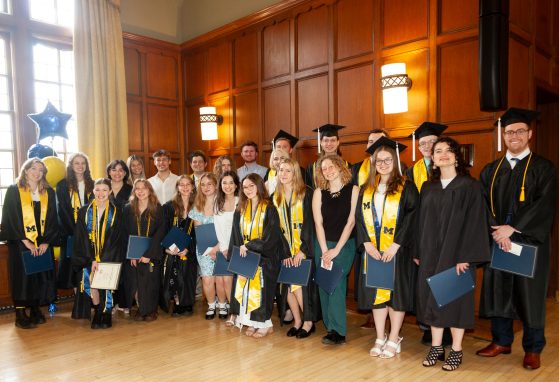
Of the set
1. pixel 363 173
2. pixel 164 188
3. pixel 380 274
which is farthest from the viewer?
pixel 164 188

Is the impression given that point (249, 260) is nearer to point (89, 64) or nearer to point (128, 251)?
point (128, 251)

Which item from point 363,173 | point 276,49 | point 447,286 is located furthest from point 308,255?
point 276,49

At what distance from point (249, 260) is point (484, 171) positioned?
83.5 inches

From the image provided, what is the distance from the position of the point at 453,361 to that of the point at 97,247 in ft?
11.1

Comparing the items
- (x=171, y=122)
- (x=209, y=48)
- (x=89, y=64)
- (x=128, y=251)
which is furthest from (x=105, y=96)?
(x=128, y=251)

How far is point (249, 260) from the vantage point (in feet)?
13.2

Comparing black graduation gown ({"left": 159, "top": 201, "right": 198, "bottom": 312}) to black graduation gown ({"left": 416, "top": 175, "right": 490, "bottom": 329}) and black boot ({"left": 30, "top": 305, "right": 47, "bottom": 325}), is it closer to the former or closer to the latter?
black boot ({"left": 30, "top": 305, "right": 47, "bottom": 325})

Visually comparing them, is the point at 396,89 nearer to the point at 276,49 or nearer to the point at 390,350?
the point at 276,49

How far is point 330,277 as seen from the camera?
3781 mm

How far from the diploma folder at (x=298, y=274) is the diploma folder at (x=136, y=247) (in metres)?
1.53

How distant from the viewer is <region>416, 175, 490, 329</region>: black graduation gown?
323 cm

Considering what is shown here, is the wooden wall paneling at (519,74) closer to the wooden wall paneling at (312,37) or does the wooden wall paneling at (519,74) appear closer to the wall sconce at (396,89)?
the wall sconce at (396,89)

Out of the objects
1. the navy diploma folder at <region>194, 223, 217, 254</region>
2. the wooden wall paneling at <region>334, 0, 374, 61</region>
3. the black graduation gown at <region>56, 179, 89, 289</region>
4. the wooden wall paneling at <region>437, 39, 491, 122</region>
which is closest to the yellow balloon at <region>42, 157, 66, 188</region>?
the black graduation gown at <region>56, 179, 89, 289</region>

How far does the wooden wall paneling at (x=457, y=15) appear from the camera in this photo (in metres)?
4.42
